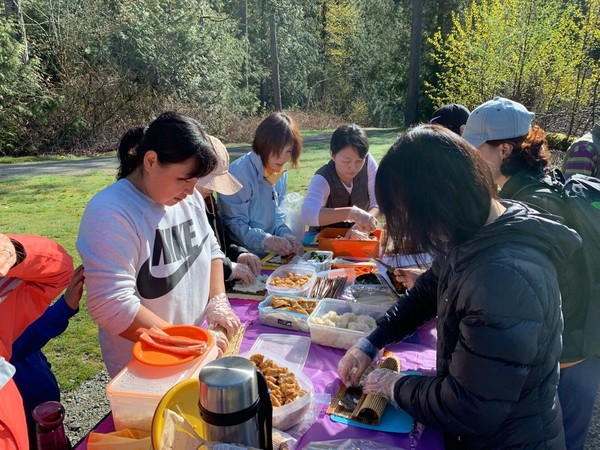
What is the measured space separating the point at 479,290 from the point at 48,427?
50.4 inches

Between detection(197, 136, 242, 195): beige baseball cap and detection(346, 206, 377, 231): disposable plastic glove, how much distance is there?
850 millimetres

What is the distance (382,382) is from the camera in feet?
4.61

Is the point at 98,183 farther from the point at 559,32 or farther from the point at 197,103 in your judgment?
the point at 559,32

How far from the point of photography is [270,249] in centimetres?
297

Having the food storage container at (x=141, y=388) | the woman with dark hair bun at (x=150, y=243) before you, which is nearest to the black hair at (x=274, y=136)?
the woman with dark hair bun at (x=150, y=243)

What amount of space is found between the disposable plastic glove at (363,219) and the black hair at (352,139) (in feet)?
1.52

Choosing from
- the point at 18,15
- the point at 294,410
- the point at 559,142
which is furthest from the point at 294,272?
the point at 18,15

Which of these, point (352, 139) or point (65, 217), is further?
point (65, 217)

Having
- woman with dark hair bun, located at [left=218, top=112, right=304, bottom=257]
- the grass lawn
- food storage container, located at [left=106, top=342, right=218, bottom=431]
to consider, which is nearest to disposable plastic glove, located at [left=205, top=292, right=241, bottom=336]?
food storage container, located at [left=106, top=342, right=218, bottom=431]

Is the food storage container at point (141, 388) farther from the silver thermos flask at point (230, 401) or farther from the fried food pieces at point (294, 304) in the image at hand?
the fried food pieces at point (294, 304)

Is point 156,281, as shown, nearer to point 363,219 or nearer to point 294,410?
point 294,410

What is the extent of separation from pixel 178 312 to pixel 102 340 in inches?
13.2

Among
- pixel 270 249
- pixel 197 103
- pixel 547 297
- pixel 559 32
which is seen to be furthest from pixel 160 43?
pixel 547 297

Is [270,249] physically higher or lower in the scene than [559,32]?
lower
